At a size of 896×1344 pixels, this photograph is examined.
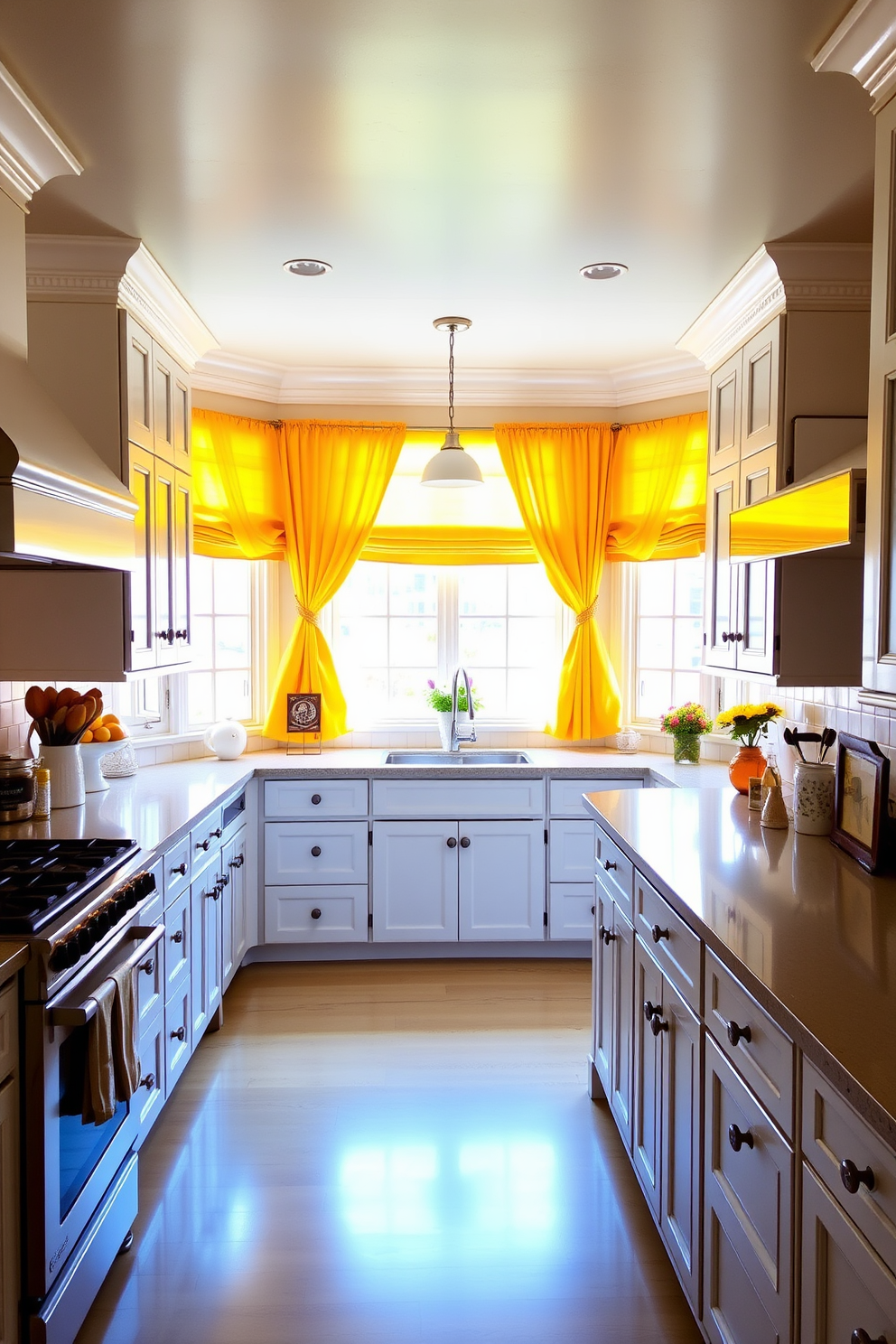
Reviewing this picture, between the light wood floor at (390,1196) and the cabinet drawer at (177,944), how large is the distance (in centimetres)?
43

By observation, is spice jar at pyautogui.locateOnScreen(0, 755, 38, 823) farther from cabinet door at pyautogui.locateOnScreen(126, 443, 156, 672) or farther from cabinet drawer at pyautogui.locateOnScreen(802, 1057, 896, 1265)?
cabinet drawer at pyautogui.locateOnScreen(802, 1057, 896, 1265)

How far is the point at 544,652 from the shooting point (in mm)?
4930

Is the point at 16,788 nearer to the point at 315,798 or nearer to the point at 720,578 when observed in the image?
the point at 315,798

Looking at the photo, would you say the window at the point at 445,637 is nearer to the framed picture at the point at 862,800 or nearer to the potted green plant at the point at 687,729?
the potted green plant at the point at 687,729

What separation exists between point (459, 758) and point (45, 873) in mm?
2677

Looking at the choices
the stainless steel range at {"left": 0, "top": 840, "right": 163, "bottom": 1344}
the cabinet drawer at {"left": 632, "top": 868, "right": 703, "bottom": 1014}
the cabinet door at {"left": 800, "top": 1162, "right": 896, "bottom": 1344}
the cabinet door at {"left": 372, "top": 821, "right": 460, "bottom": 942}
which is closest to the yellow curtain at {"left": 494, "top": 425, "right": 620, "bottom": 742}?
the cabinet door at {"left": 372, "top": 821, "right": 460, "bottom": 942}

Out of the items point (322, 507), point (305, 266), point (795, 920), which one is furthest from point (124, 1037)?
point (322, 507)

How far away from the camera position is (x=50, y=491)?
2.02m

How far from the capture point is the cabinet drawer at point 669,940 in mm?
1915

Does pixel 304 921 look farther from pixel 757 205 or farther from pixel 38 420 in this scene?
pixel 757 205

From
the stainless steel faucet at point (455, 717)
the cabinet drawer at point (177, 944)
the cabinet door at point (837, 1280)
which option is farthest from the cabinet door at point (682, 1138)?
the stainless steel faucet at point (455, 717)

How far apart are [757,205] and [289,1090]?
308 centimetres

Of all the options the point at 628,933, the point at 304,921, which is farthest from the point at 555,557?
the point at 628,933

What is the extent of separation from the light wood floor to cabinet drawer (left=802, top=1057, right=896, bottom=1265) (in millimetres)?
1012
